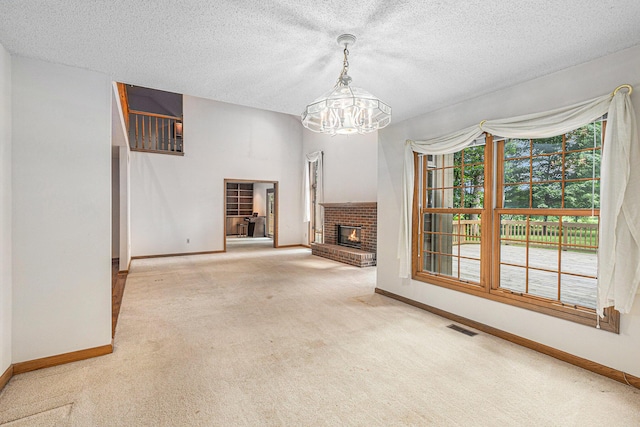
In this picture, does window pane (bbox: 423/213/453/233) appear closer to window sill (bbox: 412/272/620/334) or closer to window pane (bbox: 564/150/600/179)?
window sill (bbox: 412/272/620/334)

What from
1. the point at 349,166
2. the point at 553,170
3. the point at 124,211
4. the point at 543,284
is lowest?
the point at 543,284

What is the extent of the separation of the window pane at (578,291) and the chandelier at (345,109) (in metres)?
2.97

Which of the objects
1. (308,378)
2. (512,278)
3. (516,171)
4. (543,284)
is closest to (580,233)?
(516,171)

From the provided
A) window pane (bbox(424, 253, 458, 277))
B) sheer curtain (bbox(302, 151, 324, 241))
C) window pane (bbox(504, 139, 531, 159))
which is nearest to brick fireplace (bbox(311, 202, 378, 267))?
sheer curtain (bbox(302, 151, 324, 241))

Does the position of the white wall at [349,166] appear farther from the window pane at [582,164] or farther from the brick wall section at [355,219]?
the window pane at [582,164]

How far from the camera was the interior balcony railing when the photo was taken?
732 cm

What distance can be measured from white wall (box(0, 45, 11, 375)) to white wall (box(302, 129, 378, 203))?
5.74 metres

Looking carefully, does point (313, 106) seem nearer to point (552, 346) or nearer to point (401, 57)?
point (401, 57)

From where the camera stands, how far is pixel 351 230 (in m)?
7.62

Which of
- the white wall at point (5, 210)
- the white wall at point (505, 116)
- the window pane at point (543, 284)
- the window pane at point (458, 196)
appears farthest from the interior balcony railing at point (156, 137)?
the window pane at point (543, 284)

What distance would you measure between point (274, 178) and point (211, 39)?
23.3ft

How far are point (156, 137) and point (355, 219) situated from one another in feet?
16.8

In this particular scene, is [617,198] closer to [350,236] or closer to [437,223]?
[437,223]

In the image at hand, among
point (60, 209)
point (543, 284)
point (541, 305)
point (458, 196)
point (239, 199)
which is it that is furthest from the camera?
point (239, 199)
